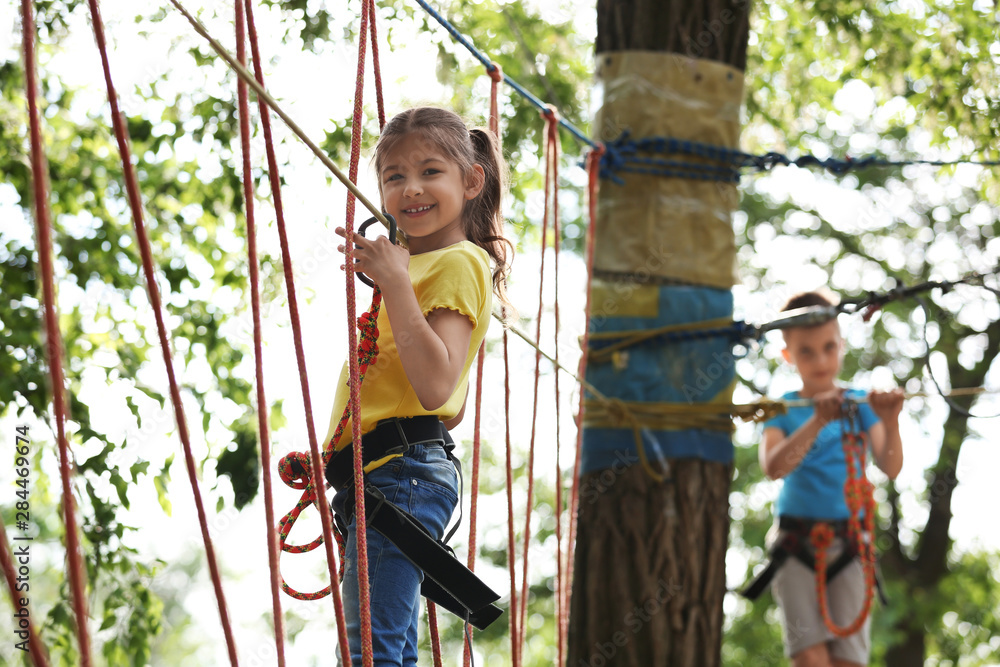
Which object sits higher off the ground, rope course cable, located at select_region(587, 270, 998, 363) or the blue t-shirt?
rope course cable, located at select_region(587, 270, 998, 363)

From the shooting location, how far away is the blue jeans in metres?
1.25

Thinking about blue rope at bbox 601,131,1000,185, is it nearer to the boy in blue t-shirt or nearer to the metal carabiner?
the boy in blue t-shirt

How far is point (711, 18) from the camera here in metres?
2.63

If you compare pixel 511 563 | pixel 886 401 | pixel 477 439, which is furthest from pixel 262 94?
pixel 886 401

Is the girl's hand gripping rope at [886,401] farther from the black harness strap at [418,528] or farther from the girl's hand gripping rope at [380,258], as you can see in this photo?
the girl's hand gripping rope at [380,258]

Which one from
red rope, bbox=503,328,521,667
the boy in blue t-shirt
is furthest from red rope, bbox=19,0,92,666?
the boy in blue t-shirt

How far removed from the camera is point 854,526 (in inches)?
106

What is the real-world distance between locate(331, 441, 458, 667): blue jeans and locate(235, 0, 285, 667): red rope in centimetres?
11

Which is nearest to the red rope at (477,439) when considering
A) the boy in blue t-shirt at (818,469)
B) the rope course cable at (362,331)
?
the rope course cable at (362,331)

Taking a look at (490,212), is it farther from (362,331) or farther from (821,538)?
(821,538)

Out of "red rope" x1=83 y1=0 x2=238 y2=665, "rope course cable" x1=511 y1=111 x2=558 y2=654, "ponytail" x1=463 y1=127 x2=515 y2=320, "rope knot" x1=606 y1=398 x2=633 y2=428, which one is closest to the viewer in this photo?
"red rope" x1=83 y1=0 x2=238 y2=665

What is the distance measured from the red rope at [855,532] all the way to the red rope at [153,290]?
6.49ft

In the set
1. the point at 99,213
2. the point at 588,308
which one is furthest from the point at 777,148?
the point at 99,213

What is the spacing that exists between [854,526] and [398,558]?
1817mm
